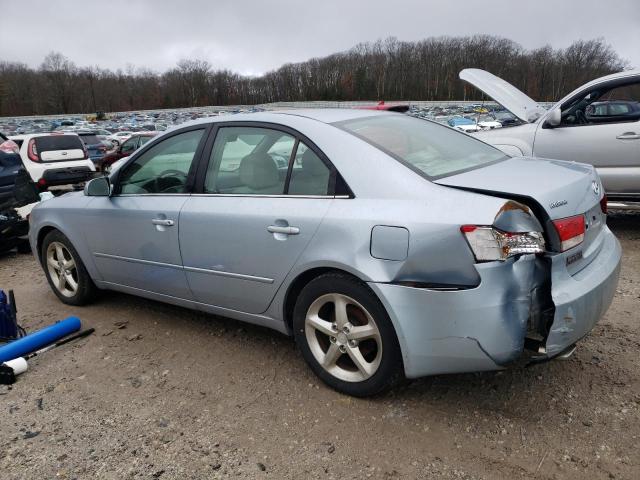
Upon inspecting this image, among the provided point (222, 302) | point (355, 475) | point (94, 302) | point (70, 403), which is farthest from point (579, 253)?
point (94, 302)

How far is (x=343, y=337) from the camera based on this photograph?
2.76m

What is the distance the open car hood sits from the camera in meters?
6.94

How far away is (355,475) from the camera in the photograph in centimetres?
228

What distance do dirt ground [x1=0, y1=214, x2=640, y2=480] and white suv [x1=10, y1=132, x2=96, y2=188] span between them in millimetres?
8970

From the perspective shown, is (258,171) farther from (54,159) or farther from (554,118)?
(54,159)

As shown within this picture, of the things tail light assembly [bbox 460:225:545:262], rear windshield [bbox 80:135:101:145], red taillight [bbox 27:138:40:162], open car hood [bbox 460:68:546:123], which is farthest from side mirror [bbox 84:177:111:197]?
rear windshield [bbox 80:135:101:145]

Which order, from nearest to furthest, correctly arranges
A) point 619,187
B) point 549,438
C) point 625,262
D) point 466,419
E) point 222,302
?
point 549,438 < point 466,419 < point 222,302 < point 625,262 < point 619,187

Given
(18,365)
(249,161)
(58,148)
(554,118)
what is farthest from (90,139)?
(249,161)

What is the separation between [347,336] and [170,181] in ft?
5.65

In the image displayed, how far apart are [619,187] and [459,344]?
4688mm

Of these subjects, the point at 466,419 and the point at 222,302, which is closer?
the point at 466,419

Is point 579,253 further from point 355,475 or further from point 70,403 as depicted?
point 70,403

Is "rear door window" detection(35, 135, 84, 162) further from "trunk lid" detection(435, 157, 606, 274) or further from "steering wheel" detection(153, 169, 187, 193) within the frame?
"trunk lid" detection(435, 157, 606, 274)

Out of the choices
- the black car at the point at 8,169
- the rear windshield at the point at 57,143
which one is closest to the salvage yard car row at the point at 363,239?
the black car at the point at 8,169
